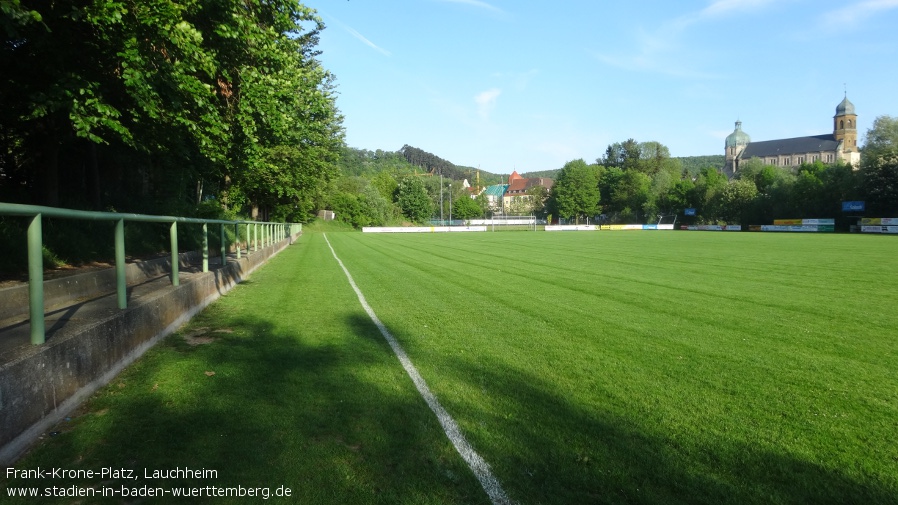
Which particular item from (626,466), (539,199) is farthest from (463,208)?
(626,466)

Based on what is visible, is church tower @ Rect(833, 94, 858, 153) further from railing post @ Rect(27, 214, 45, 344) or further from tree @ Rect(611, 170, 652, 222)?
railing post @ Rect(27, 214, 45, 344)

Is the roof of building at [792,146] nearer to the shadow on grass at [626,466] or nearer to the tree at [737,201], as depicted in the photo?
the tree at [737,201]

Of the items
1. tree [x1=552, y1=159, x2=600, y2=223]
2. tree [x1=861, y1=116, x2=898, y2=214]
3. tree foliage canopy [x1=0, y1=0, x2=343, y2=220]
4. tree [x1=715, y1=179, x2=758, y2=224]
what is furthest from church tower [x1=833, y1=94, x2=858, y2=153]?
tree foliage canopy [x1=0, y1=0, x2=343, y2=220]

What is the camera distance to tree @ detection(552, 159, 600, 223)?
123 m

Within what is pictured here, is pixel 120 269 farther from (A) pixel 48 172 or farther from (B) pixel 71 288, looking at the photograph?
(A) pixel 48 172

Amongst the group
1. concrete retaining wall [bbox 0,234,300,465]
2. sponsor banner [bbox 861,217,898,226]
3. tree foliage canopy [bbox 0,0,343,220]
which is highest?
tree foliage canopy [bbox 0,0,343,220]

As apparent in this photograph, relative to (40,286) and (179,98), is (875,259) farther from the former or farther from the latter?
(40,286)

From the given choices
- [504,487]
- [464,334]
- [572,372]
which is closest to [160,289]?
[464,334]

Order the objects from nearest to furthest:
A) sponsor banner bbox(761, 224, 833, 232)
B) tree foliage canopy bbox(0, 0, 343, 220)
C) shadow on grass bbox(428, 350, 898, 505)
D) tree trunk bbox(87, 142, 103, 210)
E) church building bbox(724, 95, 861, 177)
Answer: shadow on grass bbox(428, 350, 898, 505)
tree foliage canopy bbox(0, 0, 343, 220)
tree trunk bbox(87, 142, 103, 210)
sponsor banner bbox(761, 224, 833, 232)
church building bbox(724, 95, 861, 177)

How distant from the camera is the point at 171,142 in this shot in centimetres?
1248

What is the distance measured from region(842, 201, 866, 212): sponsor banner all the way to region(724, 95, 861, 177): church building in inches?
3093

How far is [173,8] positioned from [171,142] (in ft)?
14.1

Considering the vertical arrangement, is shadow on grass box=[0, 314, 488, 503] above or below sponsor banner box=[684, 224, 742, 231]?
below

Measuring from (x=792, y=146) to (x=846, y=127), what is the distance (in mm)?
12370
